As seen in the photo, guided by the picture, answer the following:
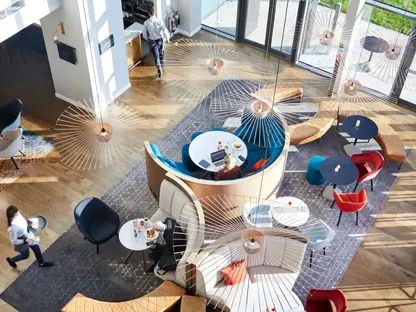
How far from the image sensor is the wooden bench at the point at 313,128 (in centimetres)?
1020

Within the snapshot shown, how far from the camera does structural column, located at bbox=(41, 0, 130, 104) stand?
1000 cm

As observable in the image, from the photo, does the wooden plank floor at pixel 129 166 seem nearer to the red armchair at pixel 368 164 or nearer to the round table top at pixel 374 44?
the red armchair at pixel 368 164

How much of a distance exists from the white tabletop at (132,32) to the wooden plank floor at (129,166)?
0.78 m

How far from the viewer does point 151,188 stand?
9.59 meters

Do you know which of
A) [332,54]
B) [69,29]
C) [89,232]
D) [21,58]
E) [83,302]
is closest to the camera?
[83,302]

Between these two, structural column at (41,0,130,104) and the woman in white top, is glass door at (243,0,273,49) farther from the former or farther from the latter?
the woman in white top

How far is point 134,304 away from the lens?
291 inches

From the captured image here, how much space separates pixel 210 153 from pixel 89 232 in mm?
2488

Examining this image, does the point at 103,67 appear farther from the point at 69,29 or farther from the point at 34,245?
the point at 34,245

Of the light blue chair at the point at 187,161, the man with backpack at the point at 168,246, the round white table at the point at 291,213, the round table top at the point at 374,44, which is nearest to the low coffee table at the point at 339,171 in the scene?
the round white table at the point at 291,213

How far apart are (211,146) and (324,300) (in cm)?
340

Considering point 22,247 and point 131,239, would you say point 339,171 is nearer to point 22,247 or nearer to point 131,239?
point 131,239

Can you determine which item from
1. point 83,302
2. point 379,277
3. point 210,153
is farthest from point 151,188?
point 379,277

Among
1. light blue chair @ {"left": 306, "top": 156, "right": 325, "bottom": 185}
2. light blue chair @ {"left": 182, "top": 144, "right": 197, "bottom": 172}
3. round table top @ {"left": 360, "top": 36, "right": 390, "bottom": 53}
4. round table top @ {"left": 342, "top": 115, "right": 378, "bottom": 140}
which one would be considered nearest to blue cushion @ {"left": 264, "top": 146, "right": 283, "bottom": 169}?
light blue chair @ {"left": 306, "top": 156, "right": 325, "bottom": 185}
